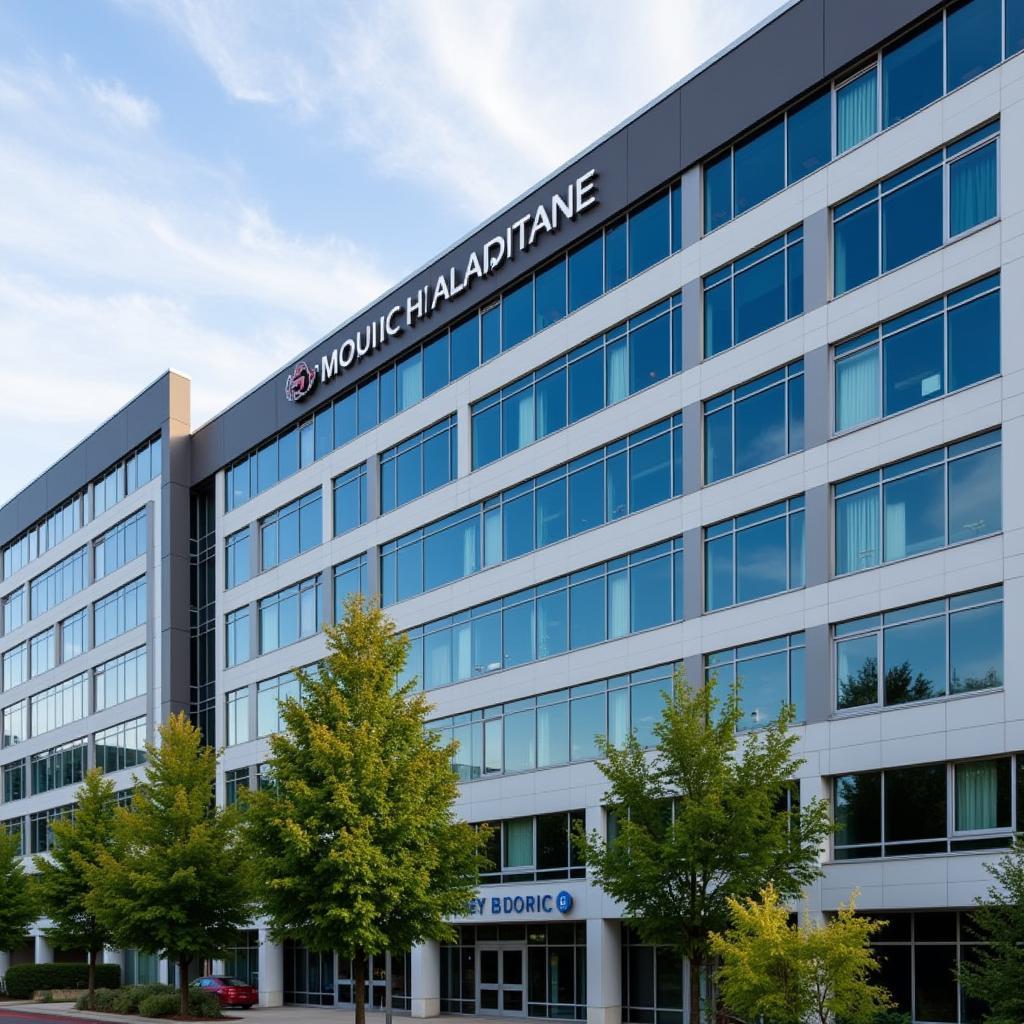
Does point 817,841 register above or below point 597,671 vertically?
below

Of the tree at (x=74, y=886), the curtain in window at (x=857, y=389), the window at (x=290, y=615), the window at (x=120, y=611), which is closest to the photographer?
the curtain in window at (x=857, y=389)

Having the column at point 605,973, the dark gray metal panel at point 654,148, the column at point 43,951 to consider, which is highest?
the dark gray metal panel at point 654,148

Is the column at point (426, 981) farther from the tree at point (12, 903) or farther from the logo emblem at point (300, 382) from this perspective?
the tree at point (12, 903)

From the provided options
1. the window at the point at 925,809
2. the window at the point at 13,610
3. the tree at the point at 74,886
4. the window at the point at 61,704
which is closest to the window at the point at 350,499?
the tree at the point at 74,886

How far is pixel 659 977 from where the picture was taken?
34688mm

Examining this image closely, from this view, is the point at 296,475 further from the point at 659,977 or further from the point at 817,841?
the point at 817,841

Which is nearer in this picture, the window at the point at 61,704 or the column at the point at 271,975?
the column at the point at 271,975

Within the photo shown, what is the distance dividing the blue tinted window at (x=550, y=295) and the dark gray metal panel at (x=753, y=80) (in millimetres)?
6116

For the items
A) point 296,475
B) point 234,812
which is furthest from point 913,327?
point 296,475

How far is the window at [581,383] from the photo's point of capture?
1425 inches

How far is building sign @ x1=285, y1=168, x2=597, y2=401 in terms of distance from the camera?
3909 centimetres

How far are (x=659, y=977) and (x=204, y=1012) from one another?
1766cm

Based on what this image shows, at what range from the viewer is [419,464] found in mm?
46219

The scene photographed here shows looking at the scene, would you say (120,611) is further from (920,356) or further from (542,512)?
(920,356)
